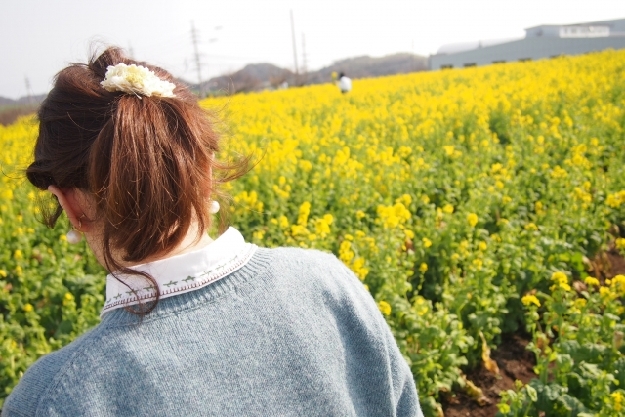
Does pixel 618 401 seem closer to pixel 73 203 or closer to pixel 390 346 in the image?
pixel 390 346

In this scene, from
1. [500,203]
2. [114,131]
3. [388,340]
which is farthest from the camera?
[500,203]

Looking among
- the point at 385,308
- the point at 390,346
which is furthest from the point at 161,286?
the point at 385,308

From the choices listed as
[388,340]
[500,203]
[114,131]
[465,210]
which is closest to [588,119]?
[500,203]

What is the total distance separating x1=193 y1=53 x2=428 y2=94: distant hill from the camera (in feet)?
86.2

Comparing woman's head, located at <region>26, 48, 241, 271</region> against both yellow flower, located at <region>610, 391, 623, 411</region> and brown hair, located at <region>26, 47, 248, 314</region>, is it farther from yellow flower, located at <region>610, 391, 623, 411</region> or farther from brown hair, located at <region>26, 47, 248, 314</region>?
yellow flower, located at <region>610, 391, 623, 411</region>

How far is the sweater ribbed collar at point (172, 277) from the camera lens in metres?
0.90

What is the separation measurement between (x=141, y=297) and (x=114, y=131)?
0.87 feet

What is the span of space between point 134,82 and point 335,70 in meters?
48.7

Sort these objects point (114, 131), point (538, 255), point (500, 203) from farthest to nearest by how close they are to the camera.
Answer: point (500, 203), point (538, 255), point (114, 131)

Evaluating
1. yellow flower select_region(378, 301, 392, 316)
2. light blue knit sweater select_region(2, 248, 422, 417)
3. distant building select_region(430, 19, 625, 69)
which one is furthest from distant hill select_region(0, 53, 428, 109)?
distant building select_region(430, 19, 625, 69)

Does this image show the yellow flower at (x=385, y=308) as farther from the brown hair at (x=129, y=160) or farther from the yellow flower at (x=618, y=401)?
the brown hair at (x=129, y=160)

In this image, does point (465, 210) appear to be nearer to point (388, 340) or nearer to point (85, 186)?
point (388, 340)

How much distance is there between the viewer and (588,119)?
23.6 ft

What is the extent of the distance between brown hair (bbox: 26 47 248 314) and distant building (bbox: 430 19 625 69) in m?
39.4
